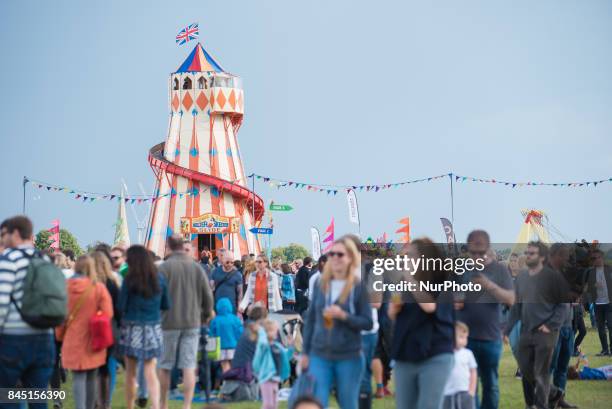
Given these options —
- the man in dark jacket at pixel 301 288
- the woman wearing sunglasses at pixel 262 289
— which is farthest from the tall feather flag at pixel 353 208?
the woman wearing sunglasses at pixel 262 289

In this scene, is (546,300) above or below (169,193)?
below

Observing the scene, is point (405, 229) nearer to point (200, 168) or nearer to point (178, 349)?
point (200, 168)

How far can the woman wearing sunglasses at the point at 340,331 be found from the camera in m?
10.2

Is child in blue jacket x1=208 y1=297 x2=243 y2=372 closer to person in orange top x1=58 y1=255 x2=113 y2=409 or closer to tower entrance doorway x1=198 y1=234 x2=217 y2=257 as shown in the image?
person in orange top x1=58 y1=255 x2=113 y2=409

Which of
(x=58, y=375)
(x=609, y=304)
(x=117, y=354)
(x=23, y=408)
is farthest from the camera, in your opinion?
(x=609, y=304)

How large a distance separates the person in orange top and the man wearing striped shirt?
149 cm

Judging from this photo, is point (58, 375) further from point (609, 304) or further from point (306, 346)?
point (609, 304)

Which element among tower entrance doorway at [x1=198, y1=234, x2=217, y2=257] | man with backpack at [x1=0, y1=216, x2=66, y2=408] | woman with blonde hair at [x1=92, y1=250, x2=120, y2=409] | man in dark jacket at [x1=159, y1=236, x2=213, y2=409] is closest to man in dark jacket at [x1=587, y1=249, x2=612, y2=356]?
man in dark jacket at [x1=159, y1=236, x2=213, y2=409]

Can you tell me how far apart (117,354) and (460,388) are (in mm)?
3871

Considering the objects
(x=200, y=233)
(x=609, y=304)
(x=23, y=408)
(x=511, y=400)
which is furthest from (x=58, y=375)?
(x=200, y=233)

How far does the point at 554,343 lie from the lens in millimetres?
13375

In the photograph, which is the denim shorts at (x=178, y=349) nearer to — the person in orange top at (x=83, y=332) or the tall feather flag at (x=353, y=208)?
the person in orange top at (x=83, y=332)

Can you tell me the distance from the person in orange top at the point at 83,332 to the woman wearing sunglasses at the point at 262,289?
622 cm

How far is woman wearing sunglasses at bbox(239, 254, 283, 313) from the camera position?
1859 cm
